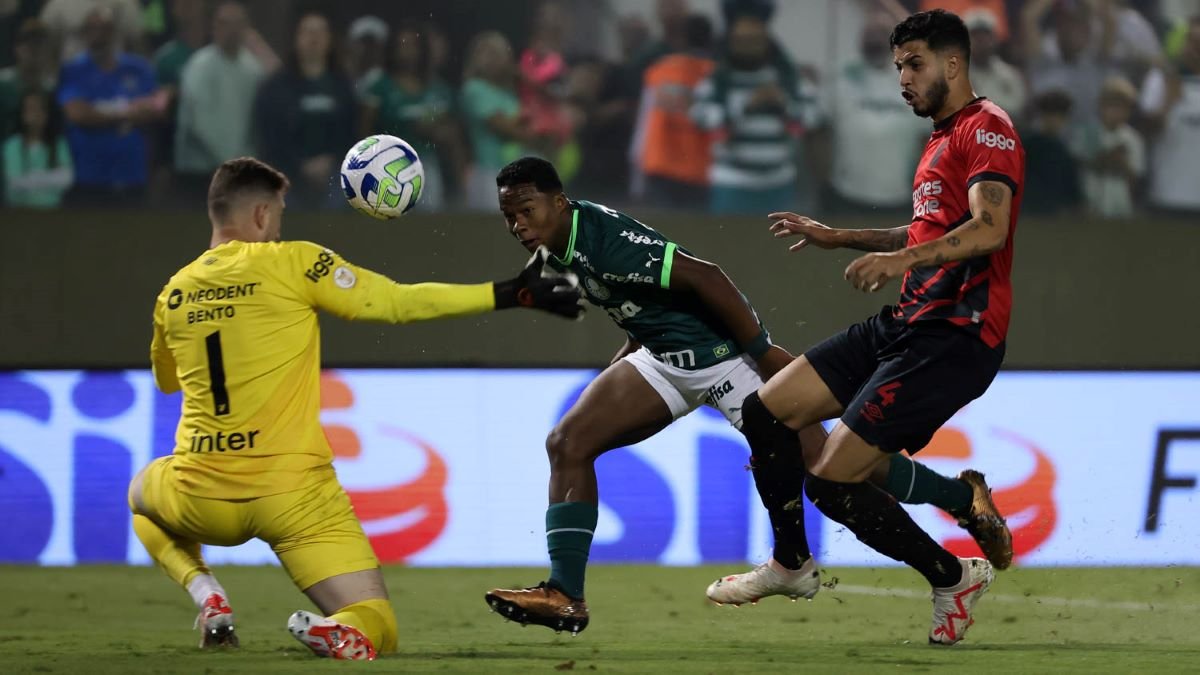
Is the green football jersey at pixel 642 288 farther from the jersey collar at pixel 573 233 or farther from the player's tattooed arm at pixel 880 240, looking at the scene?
the player's tattooed arm at pixel 880 240

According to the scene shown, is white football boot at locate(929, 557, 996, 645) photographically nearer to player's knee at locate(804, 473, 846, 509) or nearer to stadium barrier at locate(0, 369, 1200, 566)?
player's knee at locate(804, 473, 846, 509)

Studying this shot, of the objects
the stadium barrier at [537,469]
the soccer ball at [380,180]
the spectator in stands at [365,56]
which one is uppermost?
the spectator in stands at [365,56]

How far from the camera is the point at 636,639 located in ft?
22.7

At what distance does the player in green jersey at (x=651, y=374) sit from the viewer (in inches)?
252

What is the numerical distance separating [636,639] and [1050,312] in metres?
4.76

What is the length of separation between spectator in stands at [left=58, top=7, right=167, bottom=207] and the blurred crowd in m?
0.01

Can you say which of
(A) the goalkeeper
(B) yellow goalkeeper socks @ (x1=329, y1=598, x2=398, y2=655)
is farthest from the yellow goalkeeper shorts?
(B) yellow goalkeeper socks @ (x1=329, y1=598, x2=398, y2=655)

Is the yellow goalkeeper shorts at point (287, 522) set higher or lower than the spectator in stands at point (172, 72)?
lower

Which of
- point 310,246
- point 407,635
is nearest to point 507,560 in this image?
point 407,635

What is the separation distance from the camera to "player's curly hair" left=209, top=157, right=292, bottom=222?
5.83 meters

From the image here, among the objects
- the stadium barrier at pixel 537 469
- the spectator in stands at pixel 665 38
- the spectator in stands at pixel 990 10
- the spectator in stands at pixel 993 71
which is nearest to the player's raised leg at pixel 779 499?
the stadium barrier at pixel 537 469

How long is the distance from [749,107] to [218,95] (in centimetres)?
322

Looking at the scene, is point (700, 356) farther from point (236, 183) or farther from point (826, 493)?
point (236, 183)

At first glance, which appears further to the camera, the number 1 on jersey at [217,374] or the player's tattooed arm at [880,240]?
the player's tattooed arm at [880,240]
